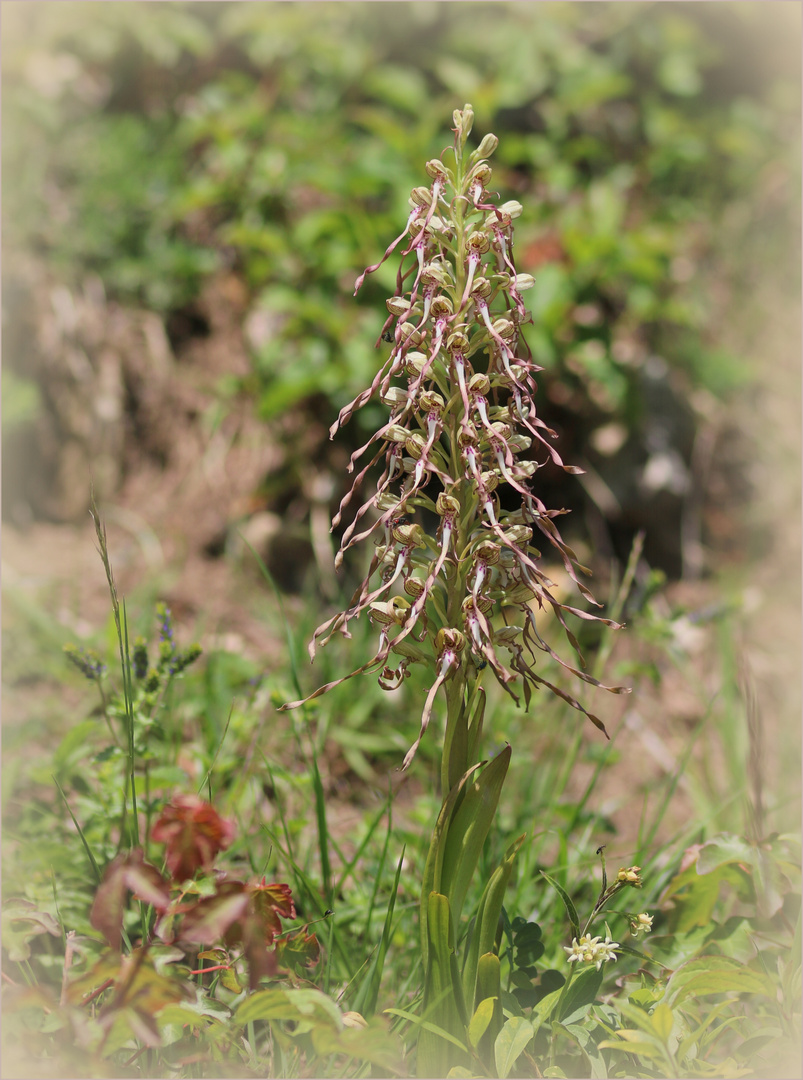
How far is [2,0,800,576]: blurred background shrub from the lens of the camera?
358 cm

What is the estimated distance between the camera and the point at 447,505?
3.76 feet

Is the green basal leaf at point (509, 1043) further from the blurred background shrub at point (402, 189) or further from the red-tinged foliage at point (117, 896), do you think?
the blurred background shrub at point (402, 189)

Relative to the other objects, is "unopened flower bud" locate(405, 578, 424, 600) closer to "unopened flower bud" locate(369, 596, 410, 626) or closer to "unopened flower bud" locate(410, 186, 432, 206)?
"unopened flower bud" locate(369, 596, 410, 626)

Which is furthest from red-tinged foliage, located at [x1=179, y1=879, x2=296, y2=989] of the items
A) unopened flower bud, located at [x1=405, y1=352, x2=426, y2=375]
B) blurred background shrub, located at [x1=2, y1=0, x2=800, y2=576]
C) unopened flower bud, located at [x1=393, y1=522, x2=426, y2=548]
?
blurred background shrub, located at [x1=2, y1=0, x2=800, y2=576]

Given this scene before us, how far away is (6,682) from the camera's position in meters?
2.78

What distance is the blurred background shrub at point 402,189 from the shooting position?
3.58 metres

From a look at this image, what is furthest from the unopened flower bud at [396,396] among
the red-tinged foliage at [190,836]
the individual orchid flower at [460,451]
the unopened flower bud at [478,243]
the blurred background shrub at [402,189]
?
the blurred background shrub at [402,189]

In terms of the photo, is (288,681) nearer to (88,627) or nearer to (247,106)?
(88,627)

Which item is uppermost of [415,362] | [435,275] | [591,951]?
[435,275]

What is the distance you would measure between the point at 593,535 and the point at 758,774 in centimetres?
235

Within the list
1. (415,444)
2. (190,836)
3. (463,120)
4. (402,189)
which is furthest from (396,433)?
(402,189)

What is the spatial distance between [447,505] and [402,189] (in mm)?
2735

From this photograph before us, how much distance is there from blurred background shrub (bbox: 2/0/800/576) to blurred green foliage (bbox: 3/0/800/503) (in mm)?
14

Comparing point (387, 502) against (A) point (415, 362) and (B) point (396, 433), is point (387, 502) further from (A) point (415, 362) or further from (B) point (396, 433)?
(A) point (415, 362)
